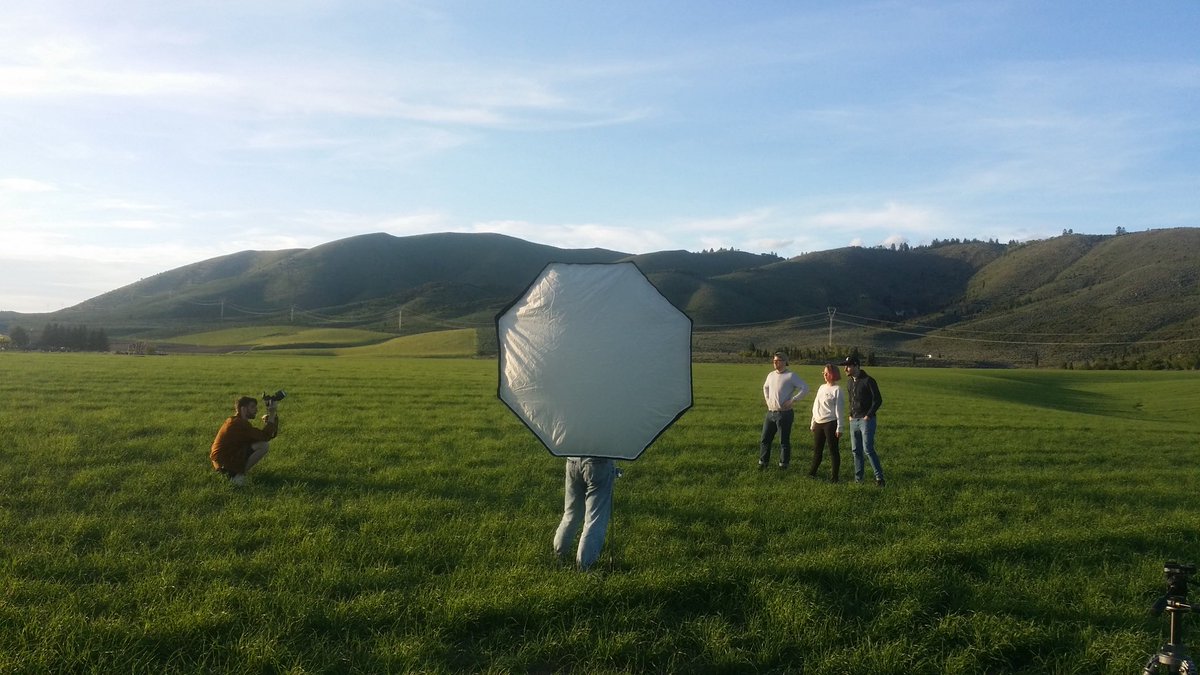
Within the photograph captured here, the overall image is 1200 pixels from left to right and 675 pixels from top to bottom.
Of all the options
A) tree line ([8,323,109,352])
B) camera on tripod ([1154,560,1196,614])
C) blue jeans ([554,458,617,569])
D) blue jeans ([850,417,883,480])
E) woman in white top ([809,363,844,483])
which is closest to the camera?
camera on tripod ([1154,560,1196,614])

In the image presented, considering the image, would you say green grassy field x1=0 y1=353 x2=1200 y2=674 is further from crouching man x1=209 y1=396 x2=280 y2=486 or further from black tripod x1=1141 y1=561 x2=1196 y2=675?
black tripod x1=1141 y1=561 x2=1196 y2=675

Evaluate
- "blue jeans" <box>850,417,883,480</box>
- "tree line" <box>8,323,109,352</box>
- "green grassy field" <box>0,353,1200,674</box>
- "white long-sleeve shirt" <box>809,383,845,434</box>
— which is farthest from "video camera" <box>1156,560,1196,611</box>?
"tree line" <box>8,323,109,352</box>

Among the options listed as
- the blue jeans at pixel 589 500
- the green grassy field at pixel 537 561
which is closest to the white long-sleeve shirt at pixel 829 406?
the green grassy field at pixel 537 561

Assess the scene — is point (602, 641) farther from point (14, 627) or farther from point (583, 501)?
point (14, 627)

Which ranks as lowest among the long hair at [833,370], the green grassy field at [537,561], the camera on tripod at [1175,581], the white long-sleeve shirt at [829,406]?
the green grassy field at [537,561]

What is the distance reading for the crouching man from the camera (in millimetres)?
10992

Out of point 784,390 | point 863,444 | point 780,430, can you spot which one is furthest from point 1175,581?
point 784,390

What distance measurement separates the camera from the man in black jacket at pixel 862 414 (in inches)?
517

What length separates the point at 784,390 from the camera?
14586 mm

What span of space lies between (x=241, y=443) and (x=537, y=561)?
18.5 ft

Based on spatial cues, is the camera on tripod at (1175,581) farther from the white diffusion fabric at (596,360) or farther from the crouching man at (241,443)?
the crouching man at (241,443)

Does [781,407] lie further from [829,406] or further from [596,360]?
[596,360]

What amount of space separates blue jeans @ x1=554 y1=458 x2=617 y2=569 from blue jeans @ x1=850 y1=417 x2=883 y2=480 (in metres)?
6.96

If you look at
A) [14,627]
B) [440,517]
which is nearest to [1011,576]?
[440,517]
